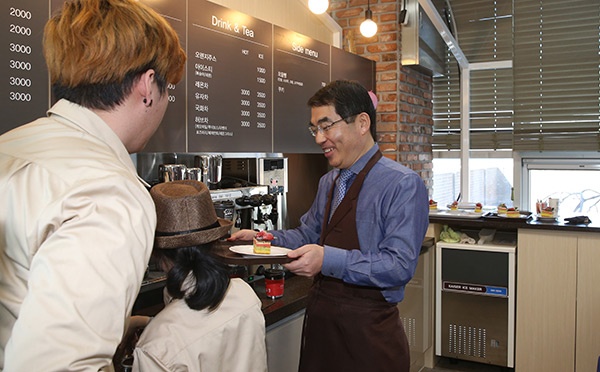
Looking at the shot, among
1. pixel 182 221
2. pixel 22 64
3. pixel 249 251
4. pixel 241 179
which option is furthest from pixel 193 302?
pixel 241 179

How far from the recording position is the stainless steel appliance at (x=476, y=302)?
13.4 feet

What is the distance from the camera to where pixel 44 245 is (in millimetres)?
895

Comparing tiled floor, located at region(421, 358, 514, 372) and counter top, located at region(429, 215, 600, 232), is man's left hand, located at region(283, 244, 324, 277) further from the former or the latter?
tiled floor, located at region(421, 358, 514, 372)

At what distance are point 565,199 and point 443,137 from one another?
4.21 feet

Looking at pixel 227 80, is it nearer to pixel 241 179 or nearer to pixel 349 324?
pixel 241 179

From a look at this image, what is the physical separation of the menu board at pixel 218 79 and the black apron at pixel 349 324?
88 centimetres

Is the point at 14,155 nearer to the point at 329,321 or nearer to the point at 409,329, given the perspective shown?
the point at 329,321

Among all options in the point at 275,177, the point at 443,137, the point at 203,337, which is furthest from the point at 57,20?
the point at 443,137

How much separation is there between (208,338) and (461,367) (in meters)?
3.27

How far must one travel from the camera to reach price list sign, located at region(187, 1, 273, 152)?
2713 millimetres

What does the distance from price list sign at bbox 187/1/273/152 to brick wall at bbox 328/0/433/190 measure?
144cm

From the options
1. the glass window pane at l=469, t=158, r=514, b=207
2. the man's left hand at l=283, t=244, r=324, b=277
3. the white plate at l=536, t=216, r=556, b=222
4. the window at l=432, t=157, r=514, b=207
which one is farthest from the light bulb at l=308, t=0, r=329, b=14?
the glass window pane at l=469, t=158, r=514, b=207

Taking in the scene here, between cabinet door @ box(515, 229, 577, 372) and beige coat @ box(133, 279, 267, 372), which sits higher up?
beige coat @ box(133, 279, 267, 372)

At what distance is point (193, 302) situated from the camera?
5.24 feet
